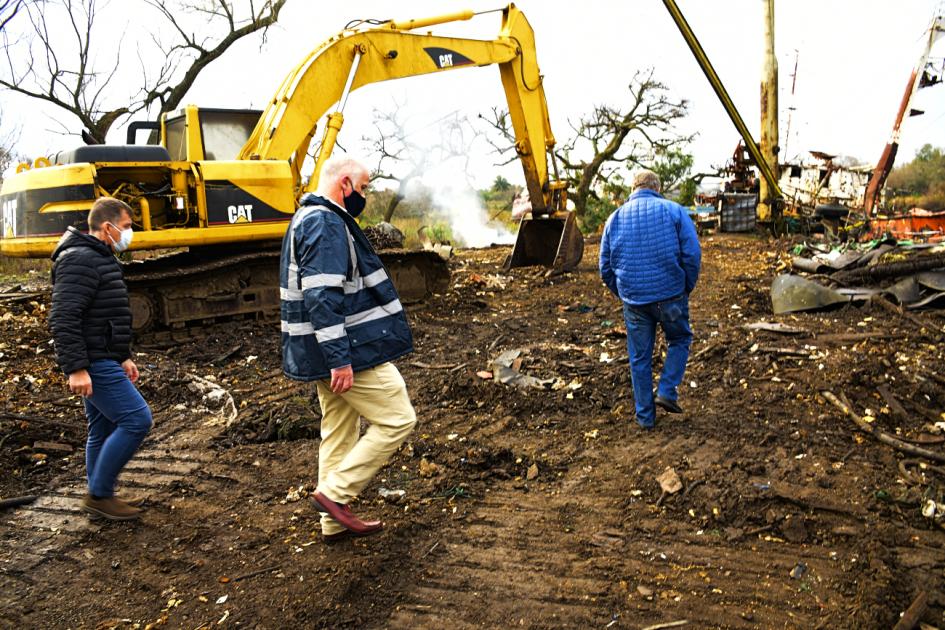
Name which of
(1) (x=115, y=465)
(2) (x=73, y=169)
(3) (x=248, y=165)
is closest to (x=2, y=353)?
(2) (x=73, y=169)

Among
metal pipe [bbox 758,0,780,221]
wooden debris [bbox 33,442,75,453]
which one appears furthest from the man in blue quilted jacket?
metal pipe [bbox 758,0,780,221]

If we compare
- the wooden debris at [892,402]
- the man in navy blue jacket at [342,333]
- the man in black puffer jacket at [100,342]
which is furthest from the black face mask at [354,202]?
the wooden debris at [892,402]

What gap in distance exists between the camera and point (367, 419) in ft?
11.8

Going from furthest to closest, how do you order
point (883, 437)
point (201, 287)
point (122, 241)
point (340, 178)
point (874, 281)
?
point (201, 287)
point (874, 281)
point (883, 437)
point (122, 241)
point (340, 178)

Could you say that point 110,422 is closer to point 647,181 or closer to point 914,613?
point 647,181

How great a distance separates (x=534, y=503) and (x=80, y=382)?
98.9 inches

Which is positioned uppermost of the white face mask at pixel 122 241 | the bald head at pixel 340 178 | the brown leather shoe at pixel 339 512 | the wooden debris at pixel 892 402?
the bald head at pixel 340 178

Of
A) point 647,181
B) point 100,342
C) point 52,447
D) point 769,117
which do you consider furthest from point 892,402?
point 769,117

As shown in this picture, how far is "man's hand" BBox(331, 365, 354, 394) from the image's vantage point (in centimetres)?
331

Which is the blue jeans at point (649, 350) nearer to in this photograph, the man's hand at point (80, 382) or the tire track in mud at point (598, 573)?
the tire track in mud at point (598, 573)

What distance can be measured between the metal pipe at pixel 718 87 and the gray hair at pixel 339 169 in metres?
11.7

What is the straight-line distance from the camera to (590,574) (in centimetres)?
330

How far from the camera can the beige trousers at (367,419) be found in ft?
11.6

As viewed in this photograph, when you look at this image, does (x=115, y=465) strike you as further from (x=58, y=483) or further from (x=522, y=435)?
(x=522, y=435)
